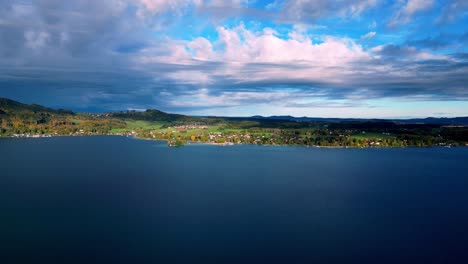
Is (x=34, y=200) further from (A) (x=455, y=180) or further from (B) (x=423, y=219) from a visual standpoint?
(A) (x=455, y=180)

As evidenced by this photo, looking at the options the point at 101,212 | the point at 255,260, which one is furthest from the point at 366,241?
the point at 101,212

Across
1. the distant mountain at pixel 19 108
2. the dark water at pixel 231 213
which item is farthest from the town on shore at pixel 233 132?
the dark water at pixel 231 213

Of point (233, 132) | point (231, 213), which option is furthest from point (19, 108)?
point (231, 213)

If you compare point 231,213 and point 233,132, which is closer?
point 231,213

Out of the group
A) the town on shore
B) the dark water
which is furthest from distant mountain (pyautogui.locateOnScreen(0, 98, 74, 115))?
the dark water

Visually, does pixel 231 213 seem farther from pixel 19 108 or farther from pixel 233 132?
pixel 19 108

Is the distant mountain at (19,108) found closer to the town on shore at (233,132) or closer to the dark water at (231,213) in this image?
the town on shore at (233,132)
